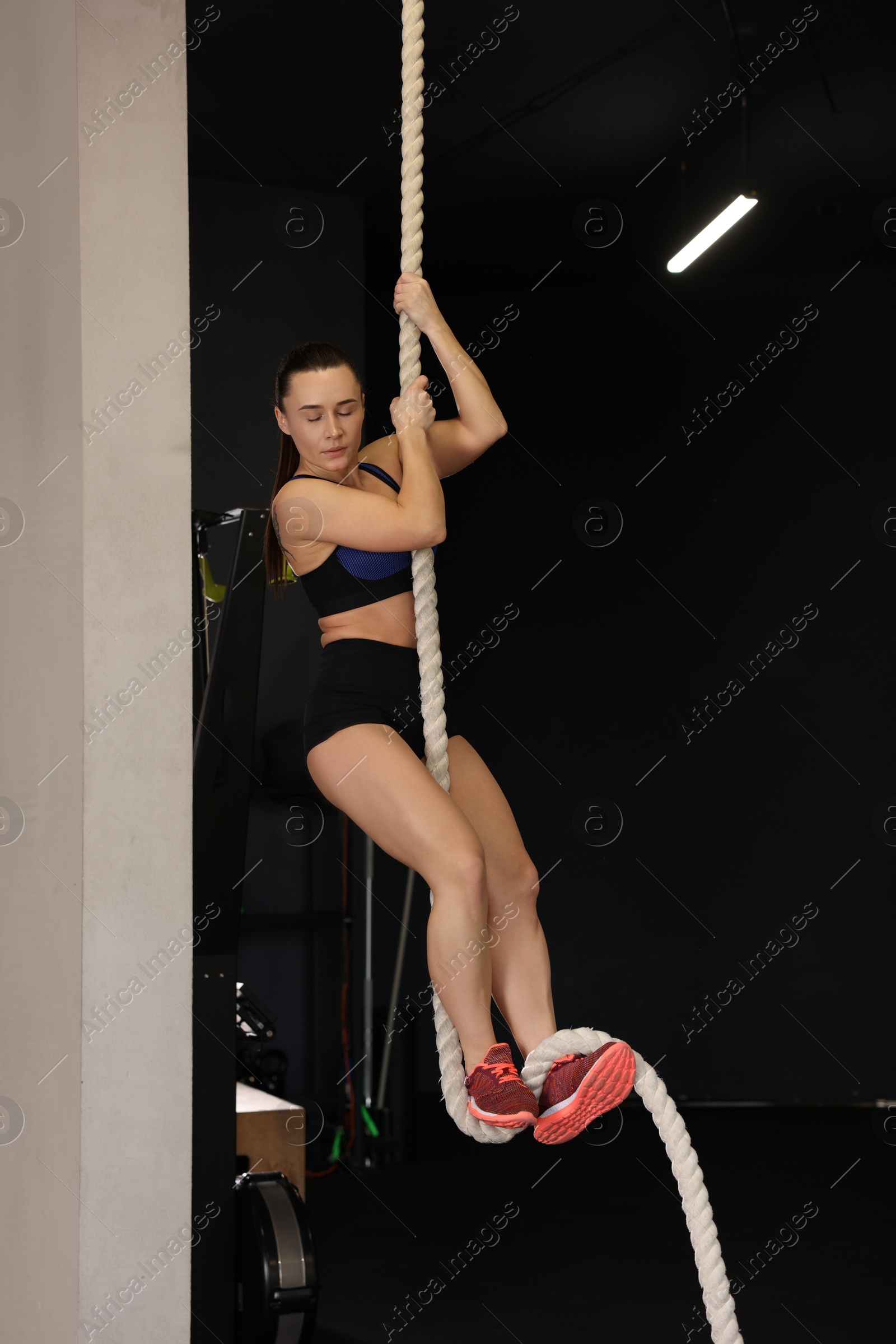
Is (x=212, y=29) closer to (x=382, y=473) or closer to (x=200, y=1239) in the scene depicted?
(x=382, y=473)

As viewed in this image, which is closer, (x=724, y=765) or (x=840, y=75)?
(x=840, y=75)

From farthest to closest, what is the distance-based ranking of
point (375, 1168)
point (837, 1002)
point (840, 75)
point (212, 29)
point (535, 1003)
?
1. point (837, 1002)
2. point (375, 1168)
3. point (840, 75)
4. point (212, 29)
5. point (535, 1003)

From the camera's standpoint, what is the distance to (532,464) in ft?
21.9

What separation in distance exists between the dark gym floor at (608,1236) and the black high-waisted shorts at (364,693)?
2.45m

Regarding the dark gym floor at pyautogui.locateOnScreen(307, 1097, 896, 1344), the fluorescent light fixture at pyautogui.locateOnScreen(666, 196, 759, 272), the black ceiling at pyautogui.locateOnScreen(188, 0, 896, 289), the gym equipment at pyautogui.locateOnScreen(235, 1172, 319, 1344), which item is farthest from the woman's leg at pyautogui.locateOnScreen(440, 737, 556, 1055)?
the fluorescent light fixture at pyautogui.locateOnScreen(666, 196, 759, 272)

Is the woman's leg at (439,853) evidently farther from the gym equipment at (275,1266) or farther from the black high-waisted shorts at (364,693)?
the gym equipment at (275,1266)

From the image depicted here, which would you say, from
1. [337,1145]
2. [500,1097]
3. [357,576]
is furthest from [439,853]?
[337,1145]

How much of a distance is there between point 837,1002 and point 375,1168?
2407 millimetres

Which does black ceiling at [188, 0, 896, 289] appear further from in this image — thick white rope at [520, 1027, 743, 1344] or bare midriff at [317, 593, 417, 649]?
thick white rope at [520, 1027, 743, 1344]

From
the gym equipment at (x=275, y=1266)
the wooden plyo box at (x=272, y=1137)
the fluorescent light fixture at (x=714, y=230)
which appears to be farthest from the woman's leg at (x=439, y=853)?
the fluorescent light fixture at (x=714, y=230)

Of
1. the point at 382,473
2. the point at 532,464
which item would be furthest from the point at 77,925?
the point at 532,464

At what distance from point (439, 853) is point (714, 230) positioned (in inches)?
153

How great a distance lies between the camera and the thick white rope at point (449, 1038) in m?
1.84

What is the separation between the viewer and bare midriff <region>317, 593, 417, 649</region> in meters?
2.10
